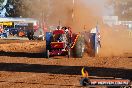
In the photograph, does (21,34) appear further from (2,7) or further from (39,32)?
(2,7)

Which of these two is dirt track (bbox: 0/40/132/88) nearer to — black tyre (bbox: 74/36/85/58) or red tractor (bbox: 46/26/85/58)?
red tractor (bbox: 46/26/85/58)

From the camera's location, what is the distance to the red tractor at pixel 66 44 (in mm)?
18266

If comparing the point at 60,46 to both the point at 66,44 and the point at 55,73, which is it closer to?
the point at 66,44

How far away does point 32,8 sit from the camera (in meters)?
81.2

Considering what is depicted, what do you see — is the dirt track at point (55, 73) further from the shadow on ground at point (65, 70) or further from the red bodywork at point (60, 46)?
the red bodywork at point (60, 46)

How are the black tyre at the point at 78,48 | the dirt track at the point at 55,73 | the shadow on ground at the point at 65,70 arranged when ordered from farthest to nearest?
the black tyre at the point at 78,48 → the shadow on ground at the point at 65,70 → the dirt track at the point at 55,73

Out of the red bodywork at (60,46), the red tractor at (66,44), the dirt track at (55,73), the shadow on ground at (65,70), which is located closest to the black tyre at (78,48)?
the red tractor at (66,44)

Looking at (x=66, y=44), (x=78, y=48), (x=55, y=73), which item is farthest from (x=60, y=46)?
(x=55, y=73)

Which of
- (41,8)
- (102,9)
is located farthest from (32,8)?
(102,9)

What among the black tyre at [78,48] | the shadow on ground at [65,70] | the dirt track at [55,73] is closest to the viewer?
the dirt track at [55,73]

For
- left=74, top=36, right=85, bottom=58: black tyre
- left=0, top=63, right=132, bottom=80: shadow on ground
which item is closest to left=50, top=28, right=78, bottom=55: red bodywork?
left=74, top=36, right=85, bottom=58: black tyre

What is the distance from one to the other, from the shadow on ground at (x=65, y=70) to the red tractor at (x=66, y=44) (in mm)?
3197

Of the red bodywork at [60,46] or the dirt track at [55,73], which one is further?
the red bodywork at [60,46]

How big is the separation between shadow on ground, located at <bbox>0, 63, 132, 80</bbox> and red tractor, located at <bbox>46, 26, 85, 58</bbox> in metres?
3.20
